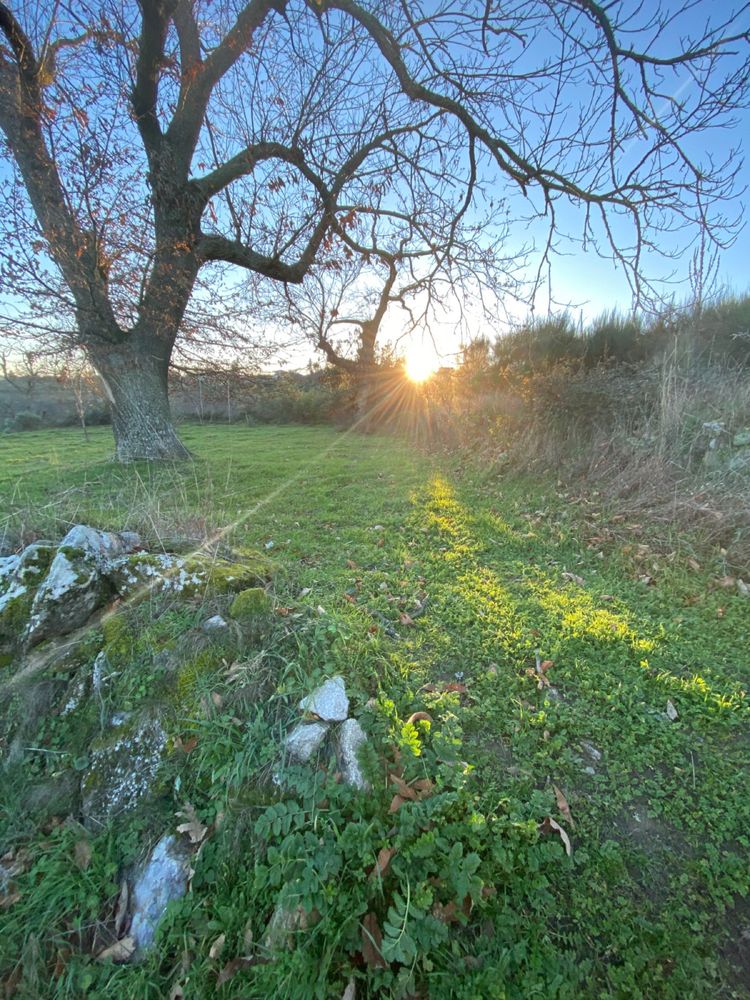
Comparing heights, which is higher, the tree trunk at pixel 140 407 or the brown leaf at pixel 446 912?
the tree trunk at pixel 140 407

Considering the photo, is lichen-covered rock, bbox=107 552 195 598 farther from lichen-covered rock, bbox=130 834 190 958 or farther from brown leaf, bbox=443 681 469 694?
brown leaf, bbox=443 681 469 694

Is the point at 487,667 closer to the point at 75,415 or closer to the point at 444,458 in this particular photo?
the point at 444,458

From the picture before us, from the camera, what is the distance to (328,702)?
77.9 inches

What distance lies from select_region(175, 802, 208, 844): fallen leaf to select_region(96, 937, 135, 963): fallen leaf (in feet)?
1.07

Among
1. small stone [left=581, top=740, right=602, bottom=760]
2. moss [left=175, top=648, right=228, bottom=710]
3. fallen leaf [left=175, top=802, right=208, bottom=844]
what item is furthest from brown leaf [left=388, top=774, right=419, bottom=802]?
moss [left=175, top=648, right=228, bottom=710]

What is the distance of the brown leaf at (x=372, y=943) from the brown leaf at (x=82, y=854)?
1.26m

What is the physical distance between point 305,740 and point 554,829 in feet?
3.64

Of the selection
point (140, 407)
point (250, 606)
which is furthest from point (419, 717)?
point (140, 407)

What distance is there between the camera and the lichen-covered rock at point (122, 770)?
72.4 inches

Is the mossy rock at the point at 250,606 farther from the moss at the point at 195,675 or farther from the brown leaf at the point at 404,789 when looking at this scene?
the brown leaf at the point at 404,789

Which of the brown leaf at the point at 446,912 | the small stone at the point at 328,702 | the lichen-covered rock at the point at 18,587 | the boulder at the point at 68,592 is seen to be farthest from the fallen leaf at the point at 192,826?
the lichen-covered rock at the point at 18,587

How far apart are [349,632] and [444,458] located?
7.54 metres

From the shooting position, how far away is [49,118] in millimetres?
4066

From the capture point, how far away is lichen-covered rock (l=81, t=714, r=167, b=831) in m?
1.84
